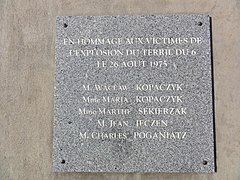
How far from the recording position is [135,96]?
321 cm

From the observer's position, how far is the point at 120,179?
317cm

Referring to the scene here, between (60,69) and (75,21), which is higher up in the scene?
(75,21)

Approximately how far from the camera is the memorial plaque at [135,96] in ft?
10.3

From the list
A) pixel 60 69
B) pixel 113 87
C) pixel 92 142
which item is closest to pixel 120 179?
pixel 92 142

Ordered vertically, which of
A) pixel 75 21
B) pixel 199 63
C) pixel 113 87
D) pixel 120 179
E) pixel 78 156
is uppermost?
pixel 75 21

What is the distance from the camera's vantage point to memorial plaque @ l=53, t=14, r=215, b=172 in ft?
10.3

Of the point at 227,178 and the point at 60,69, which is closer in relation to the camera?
the point at 227,178

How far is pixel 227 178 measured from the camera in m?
3.11

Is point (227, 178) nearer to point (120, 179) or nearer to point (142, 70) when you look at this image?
point (120, 179)

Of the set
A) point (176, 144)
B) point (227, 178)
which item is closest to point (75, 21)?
point (176, 144)

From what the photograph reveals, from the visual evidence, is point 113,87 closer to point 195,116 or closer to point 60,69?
point 60,69

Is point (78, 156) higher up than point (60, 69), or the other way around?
point (60, 69)

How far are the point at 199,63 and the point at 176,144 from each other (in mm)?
750

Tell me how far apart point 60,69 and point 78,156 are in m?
0.81
